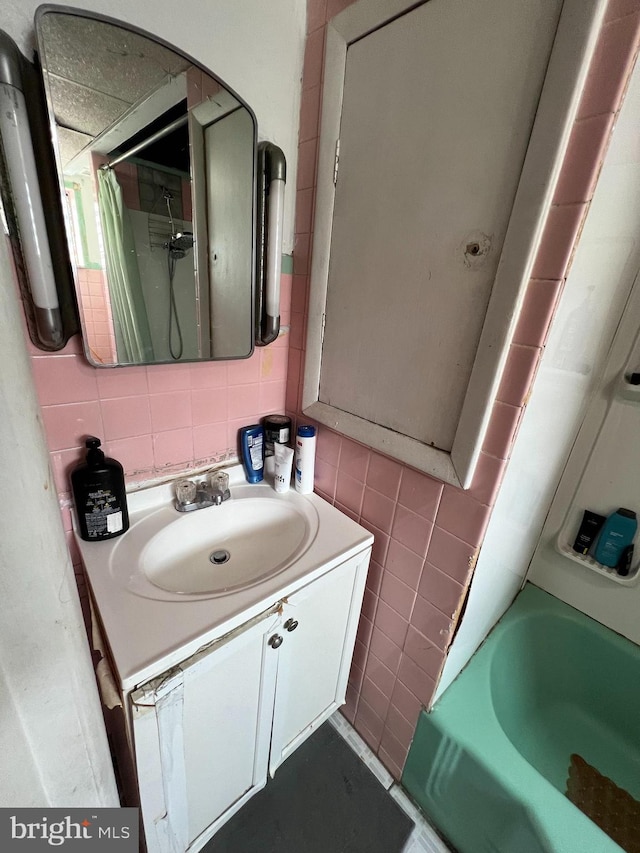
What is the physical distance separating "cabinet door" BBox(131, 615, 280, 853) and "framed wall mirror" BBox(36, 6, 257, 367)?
0.64 m

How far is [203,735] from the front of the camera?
70 cm

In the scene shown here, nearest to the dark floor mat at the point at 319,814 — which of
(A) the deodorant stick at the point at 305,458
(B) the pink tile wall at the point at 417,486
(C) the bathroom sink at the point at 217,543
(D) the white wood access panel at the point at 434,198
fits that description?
(B) the pink tile wall at the point at 417,486

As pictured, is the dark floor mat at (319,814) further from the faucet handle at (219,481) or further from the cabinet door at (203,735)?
the faucet handle at (219,481)

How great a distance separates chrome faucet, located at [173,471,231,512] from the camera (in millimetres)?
932

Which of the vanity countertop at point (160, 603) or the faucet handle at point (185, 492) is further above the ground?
the faucet handle at point (185, 492)

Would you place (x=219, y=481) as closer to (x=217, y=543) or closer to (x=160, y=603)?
(x=217, y=543)

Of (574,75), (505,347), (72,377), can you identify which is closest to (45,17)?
(72,377)

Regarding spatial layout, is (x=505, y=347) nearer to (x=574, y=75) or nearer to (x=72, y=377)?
(x=574, y=75)

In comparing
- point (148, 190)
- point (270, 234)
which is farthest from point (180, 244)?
point (270, 234)

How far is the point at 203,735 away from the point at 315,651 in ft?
1.01

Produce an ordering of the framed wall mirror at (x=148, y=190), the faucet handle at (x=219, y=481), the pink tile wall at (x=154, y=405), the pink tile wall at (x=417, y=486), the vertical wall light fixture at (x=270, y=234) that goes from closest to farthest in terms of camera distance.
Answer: the pink tile wall at (x=417, y=486) → the framed wall mirror at (x=148, y=190) → the pink tile wall at (x=154, y=405) → the vertical wall light fixture at (x=270, y=234) → the faucet handle at (x=219, y=481)

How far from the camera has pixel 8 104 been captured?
548 mm

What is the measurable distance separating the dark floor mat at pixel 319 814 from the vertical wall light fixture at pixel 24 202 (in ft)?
4.32

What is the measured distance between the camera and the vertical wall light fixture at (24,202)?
548 millimetres
